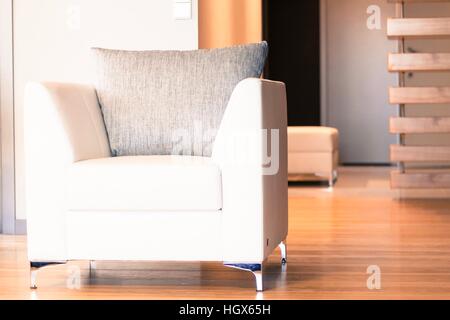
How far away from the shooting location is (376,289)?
2.85 meters

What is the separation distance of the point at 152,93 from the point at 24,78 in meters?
1.20

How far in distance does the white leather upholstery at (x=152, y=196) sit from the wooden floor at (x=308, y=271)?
136mm

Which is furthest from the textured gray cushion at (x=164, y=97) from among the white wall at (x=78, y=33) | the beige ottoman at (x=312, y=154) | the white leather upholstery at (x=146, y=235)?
the beige ottoman at (x=312, y=154)

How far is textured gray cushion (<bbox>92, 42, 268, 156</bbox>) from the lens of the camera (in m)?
3.27

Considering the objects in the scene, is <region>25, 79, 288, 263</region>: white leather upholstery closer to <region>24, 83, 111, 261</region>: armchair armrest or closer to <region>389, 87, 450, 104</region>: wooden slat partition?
<region>24, 83, 111, 261</region>: armchair armrest

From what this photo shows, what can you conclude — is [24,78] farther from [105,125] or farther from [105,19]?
[105,125]

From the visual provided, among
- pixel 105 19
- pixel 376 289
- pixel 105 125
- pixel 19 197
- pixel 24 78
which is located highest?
pixel 105 19

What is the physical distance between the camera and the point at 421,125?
6.13 metres

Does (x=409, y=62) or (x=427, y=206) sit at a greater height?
(x=409, y=62)

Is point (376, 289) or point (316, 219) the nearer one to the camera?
point (376, 289)

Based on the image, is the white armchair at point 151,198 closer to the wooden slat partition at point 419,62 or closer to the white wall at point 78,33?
the white wall at point 78,33

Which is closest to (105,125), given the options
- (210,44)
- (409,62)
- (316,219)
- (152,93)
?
(152,93)

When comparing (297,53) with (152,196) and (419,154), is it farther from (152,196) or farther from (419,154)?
(152,196)

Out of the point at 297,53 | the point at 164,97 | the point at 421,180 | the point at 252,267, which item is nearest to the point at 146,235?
the point at 252,267
